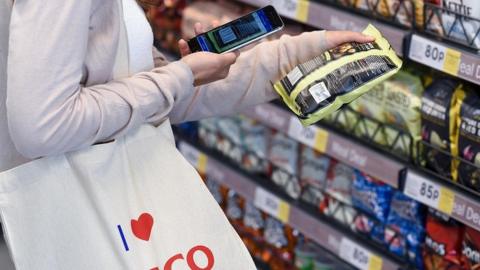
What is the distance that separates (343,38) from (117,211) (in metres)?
0.53

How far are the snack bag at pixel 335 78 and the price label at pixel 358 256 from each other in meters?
0.96

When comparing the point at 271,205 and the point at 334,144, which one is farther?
the point at 271,205

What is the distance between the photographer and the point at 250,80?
161 centimetres

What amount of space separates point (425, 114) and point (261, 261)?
1001mm

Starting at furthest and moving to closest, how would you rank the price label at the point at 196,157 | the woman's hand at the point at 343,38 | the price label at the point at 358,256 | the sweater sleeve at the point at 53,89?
1. the price label at the point at 196,157
2. the price label at the point at 358,256
3. the woman's hand at the point at 343,38
4. the sweater sleeve at the point at 53,89

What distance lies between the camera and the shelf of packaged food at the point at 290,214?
7.60 feet

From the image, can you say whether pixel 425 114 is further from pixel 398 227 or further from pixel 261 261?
pixel 261 261

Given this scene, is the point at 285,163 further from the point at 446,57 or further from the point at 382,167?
the point at 446,57

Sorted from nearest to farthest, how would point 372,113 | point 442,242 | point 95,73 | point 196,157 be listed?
point 95,73, point 442,242, point 372,113, point 196,157

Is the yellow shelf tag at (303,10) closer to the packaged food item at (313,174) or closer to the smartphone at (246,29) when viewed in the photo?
the packaged food item at (313,174)

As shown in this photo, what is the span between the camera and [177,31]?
114 inches

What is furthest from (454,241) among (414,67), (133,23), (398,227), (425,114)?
(133,23)

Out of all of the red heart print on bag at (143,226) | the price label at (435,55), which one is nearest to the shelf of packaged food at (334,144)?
the price label at (435,55)

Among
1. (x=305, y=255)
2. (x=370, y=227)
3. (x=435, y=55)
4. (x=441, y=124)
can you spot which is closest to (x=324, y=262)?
(x=305, y=255)
